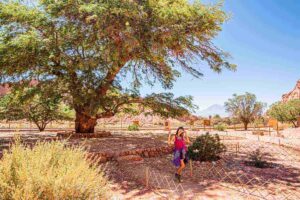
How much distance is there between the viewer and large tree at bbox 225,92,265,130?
146ft

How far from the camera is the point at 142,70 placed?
17109mm

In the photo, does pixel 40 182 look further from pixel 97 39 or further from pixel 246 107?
pixel 246 107

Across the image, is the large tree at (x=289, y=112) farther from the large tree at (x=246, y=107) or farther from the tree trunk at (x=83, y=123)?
the tree trunk at (x=83, y=123)

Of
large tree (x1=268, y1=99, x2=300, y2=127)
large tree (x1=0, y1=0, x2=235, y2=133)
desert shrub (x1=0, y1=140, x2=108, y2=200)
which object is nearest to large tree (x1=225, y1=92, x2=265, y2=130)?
large tree (x1=268, y1=99, x2=300, y2=127)

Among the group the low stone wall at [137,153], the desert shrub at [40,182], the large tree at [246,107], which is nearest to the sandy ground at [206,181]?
the low stone wall at [137,153]

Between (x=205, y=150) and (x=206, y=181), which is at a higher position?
(x=205, y=150)

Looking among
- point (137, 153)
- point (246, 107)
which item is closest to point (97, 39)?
point (137, 153)

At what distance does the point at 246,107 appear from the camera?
148 ft

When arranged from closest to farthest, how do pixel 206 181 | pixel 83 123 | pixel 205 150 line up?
pixel 206 181 < pixel 205 150 < pixel 83 123

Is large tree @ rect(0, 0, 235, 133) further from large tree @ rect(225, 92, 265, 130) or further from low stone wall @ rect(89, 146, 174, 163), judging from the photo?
large tree @ rect(225, 92, 265, 130)

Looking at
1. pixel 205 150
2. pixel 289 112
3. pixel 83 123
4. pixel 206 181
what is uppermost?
pixel 289 112

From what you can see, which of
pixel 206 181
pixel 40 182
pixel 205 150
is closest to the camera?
pixel 40 182

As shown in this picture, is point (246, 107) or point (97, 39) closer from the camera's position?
point (97, 39)

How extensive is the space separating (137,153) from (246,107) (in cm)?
3878
